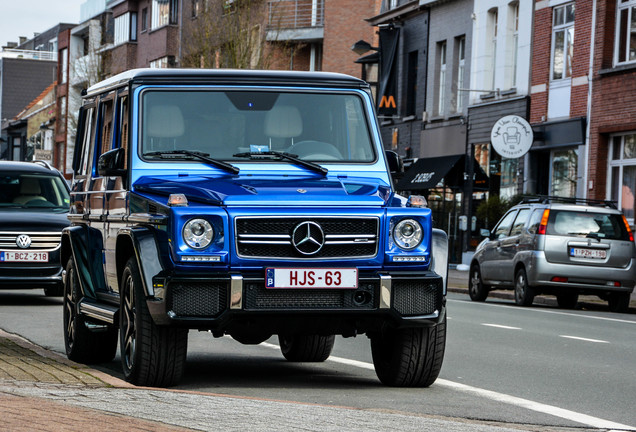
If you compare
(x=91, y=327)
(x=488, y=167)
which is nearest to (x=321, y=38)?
(x=488, y=167)

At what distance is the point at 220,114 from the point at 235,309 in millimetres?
1924

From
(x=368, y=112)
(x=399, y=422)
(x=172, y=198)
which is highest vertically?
(x=368, y=112)

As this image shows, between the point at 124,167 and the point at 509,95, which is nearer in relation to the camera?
the point at 124,167

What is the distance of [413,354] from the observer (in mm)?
9312

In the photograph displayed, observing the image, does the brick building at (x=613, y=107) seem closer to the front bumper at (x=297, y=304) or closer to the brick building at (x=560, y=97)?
the brick building at (x=560, y=97)

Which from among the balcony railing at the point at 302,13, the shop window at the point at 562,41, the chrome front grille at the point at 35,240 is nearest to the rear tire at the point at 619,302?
the chrome front grille at the point at 35,240

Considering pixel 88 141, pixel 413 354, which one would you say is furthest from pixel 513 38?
pixel 413 354

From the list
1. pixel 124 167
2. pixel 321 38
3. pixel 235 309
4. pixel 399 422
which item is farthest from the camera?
pixel 321 38

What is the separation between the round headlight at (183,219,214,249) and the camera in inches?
338

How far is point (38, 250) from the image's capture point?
18.2 metres

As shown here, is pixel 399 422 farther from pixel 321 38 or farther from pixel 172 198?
pixel 321 38

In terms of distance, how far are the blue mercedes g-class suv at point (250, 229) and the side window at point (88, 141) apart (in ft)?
2.09

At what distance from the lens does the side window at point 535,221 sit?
2292cm

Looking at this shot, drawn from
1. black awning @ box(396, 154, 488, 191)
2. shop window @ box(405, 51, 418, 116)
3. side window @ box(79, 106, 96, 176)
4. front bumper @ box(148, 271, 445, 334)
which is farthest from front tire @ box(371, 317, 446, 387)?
shop window @ box(405, 51, 418, 116)
